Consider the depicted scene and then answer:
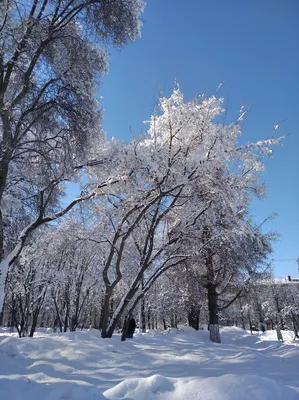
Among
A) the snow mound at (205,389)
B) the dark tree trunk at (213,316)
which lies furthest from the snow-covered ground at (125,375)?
the dark tree trunk at (213,316)

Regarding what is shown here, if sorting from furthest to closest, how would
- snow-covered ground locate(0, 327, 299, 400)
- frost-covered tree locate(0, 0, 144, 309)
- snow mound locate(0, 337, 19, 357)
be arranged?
frost-covered tree locate(0, 0, 144, 309), snow mound locate(0, 337, 19, 357), snow-covered ground locate(0, 327, 299, 400)

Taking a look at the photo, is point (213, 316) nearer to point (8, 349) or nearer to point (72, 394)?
point (8, 349)

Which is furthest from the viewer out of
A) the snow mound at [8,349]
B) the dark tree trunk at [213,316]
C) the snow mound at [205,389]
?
the dark tree trunk at [213,316]

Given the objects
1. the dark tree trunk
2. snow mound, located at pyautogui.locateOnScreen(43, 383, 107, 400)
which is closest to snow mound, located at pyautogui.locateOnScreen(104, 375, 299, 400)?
snow mound, located at pyautogui.locateOnScreen(43, 383, 107, 400)

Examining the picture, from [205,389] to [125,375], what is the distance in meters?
2.05

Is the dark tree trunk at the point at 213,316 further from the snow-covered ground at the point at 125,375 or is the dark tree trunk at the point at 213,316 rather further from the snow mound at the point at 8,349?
the snow mound at the point at 8,349

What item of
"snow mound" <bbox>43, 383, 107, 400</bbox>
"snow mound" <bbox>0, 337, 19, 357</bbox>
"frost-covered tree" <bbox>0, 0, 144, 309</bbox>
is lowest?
"snow mound" <bbox>43, 383, 107, 400</bbox>

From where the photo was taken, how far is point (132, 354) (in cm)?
694

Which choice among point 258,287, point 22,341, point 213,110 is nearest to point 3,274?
point 22,341

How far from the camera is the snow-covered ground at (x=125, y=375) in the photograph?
11.3 ft

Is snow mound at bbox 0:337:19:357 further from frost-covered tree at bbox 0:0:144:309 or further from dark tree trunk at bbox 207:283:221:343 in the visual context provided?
dark tree trunk at bbox 207:283:221:343

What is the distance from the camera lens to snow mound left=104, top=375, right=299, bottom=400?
10.6 ft

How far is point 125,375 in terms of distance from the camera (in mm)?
5020

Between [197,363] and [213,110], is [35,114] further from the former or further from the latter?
[197,363]
